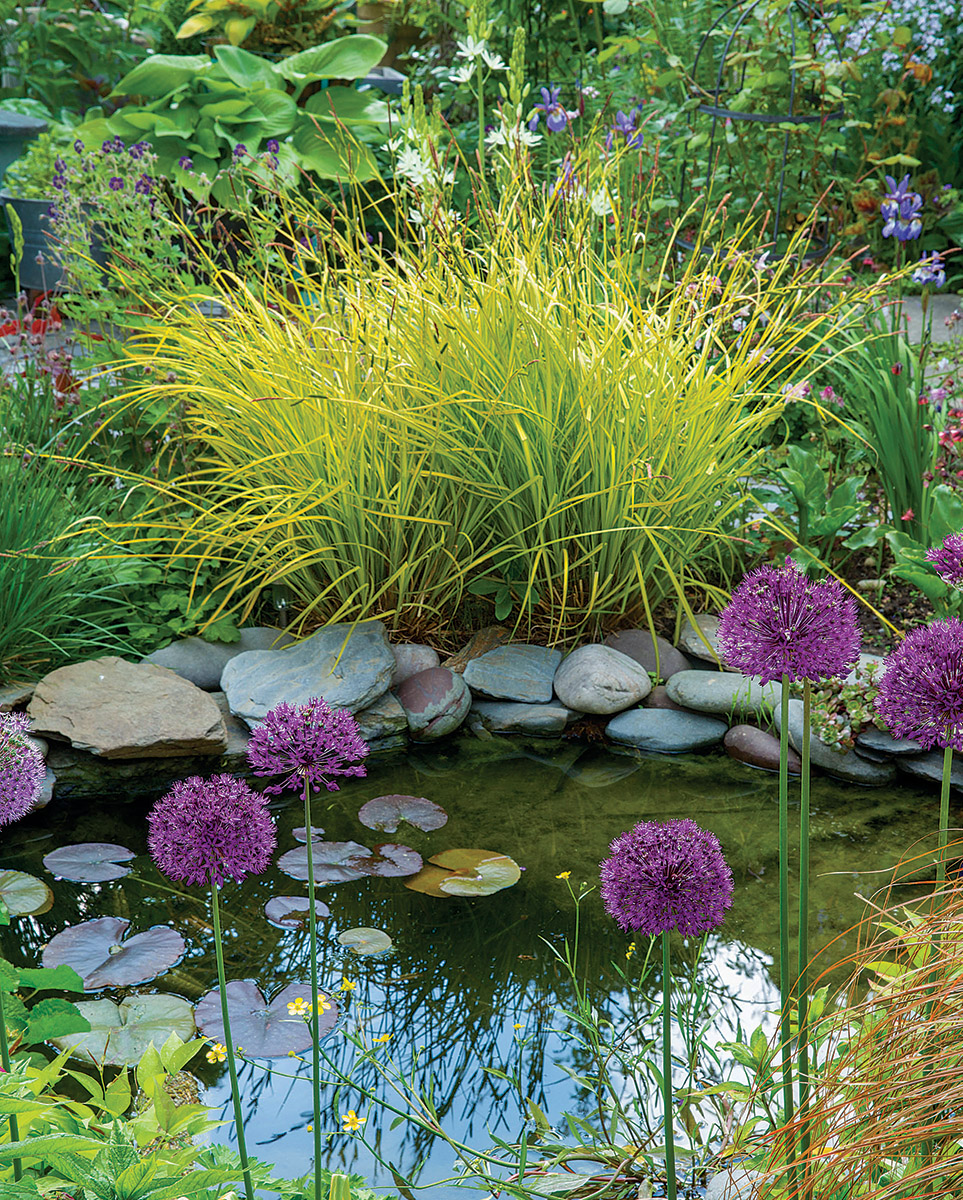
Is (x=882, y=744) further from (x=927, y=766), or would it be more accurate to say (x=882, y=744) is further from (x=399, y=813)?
(x=399, y=813)

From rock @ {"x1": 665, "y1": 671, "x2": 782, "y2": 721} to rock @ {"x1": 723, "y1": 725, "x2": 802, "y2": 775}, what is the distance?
53 mm

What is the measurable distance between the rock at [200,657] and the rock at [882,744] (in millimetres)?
1662

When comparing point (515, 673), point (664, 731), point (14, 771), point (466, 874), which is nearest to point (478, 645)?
point (515, 673)

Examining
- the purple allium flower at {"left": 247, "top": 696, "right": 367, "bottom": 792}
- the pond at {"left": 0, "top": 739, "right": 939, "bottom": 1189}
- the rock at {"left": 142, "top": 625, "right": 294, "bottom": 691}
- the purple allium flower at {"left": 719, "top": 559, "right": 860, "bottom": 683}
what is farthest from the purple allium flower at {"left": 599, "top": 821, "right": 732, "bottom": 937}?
the rock at {"left": 142, "top": 625, "right": 294, "bottom": 691}

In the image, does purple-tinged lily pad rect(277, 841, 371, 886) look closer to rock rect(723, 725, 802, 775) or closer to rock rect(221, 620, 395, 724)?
rock rect(221, 620, 395, 724)

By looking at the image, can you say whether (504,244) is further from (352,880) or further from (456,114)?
(456,114)

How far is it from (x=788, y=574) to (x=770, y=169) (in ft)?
15.6

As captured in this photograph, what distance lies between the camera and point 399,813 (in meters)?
2.69

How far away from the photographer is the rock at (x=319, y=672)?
2.98 meters

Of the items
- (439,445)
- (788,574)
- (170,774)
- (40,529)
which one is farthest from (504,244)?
(788,574)

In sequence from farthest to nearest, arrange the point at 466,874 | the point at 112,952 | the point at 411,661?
the point at 411,661, the point at 466,874, the point at 112,952

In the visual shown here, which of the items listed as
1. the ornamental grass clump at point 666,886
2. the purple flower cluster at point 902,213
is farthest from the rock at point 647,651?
the ornamental grass clump at point 666,886

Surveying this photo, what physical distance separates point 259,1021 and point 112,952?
0.39 metres

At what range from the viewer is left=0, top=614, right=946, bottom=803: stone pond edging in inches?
113
